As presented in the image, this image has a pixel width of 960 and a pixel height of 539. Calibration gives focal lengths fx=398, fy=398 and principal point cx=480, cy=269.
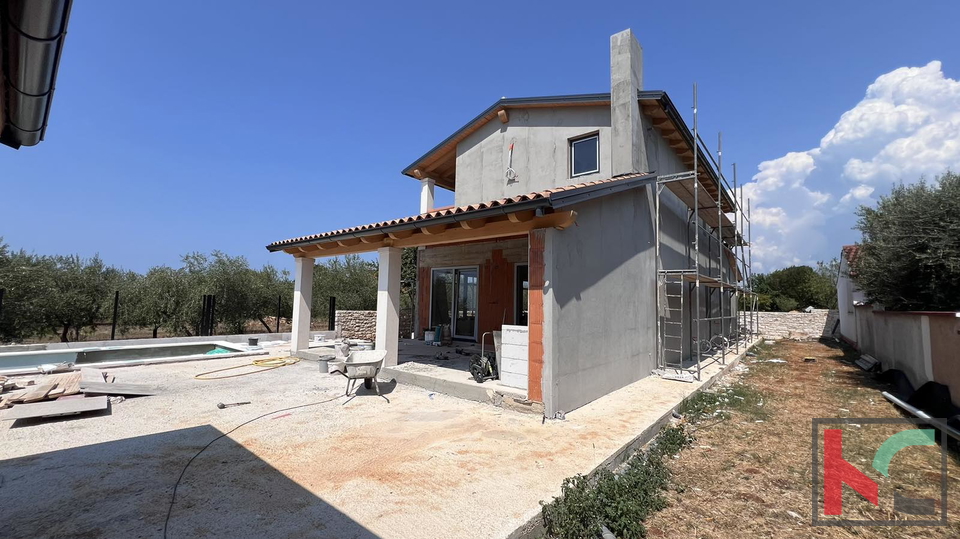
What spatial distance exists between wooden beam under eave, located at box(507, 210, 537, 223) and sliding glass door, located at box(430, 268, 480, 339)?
6.45m

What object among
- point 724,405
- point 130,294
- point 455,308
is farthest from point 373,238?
point 130,294

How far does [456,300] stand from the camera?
12.4 m

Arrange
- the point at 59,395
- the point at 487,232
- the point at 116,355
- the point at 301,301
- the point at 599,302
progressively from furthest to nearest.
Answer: the point at 116,355 < the point at 301,301 < the point at 599,302 < the point at 487,232 < the point at 59,395

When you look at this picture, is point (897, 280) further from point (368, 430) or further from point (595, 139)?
point (368, 430)

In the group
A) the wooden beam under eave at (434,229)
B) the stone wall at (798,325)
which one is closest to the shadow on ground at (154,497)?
the wooden beam under eave at (434,229)

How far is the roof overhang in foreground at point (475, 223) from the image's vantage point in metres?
5.24

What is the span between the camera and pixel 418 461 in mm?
3928

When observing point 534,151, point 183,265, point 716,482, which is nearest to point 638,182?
point 534,151

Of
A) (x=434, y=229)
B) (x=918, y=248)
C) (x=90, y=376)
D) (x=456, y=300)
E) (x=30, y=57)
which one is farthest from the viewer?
(x=456, y=300)

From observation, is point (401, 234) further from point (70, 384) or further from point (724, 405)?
point (724, 405)

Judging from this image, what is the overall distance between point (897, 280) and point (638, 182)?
7.93 meters

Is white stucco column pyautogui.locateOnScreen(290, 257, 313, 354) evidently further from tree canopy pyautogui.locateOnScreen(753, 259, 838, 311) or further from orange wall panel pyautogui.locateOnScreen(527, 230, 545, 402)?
tree canopy pyautogui.locateOnScreen(753, 259, 838, 311)

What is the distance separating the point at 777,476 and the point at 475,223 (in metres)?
4.68

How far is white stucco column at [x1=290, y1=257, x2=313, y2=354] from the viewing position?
1023cm
